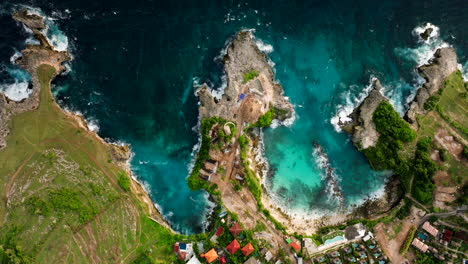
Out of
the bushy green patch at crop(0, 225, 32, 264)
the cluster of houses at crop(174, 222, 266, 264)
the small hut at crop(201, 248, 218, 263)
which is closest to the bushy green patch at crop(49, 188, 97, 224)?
the bushy green patch at crop(0, 225, 32, 264)

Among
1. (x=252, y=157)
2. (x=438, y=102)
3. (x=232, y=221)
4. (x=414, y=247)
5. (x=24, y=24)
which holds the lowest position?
(x=414, y=247)

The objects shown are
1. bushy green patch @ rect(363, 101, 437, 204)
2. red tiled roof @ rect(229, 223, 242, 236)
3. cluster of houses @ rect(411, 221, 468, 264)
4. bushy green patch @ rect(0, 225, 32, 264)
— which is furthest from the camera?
bushy green patch @ rect(363, 101, 437, 204)

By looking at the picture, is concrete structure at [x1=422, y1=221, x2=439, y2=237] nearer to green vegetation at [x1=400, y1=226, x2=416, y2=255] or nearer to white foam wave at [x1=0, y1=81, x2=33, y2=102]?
green vegetation at [x1=400, y1=226, x2=416, y2=255]

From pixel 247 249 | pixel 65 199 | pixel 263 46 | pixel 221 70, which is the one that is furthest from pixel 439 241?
pixel 65 199

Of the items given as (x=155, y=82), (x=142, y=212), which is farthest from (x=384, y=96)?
(x=142, y=212)

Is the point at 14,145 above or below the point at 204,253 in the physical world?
above

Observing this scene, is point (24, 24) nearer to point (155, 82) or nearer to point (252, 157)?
point (155, 82)
